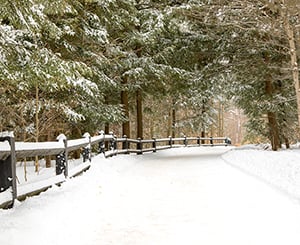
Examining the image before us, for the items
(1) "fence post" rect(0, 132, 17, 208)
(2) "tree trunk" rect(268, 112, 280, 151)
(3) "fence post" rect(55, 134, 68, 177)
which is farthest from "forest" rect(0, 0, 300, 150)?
(1) "fence post" rect(0, 132, 17, 208)

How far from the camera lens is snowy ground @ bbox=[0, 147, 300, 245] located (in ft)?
14.8

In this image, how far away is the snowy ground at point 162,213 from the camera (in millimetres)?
4496

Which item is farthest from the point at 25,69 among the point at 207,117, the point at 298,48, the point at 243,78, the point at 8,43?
the point at 207,117

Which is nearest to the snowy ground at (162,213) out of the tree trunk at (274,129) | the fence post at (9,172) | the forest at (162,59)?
the fence post at (9,172)

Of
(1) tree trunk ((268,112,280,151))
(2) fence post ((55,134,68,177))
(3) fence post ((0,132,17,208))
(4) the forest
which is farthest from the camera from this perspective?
(1) tree trunk ((268,112,280,151))

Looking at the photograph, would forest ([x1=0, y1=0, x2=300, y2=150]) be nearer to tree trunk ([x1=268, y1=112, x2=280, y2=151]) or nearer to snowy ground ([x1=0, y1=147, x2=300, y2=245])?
tree trunk ([x1=268, y1=112, x2=280, y2=151])

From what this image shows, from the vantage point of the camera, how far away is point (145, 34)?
18203mm

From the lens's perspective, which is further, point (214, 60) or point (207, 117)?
point (207, 117)

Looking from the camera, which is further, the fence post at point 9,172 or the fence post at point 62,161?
the fence post at point 62,161

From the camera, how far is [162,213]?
585cm

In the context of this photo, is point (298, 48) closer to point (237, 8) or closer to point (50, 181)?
point (237, 8)

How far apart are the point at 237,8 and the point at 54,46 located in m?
6.86

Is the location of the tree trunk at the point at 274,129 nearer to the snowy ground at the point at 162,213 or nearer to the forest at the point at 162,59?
the forest at the point at 162,59

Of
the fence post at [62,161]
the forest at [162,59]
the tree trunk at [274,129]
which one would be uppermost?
the forest at [162,59]
